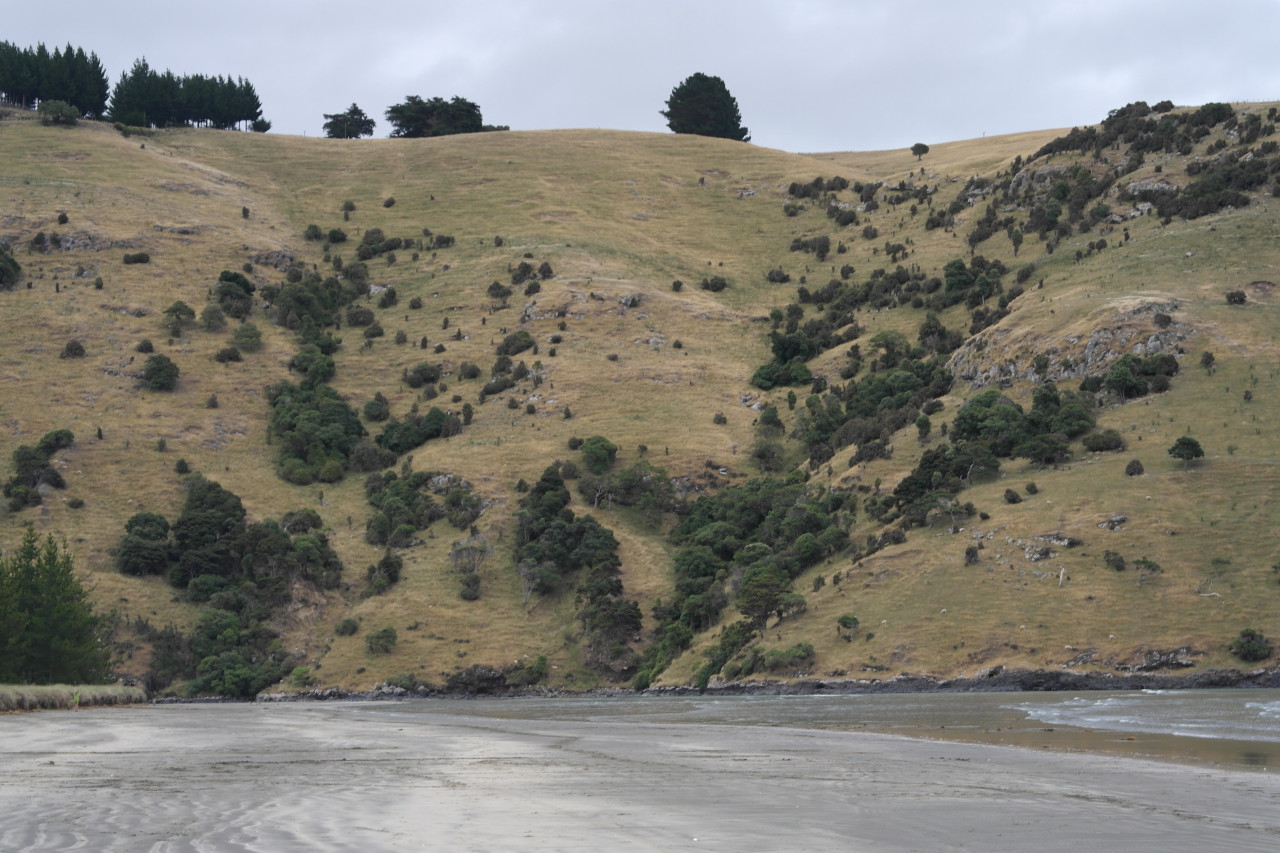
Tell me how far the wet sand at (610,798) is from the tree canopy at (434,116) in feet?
601

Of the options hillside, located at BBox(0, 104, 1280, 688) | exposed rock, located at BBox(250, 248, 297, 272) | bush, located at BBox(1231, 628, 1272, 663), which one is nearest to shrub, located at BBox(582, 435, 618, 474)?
hillside, located at BBox(0, 104, 1280, 688)

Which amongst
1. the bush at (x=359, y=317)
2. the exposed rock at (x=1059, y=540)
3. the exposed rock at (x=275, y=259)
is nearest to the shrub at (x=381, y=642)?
the exposed rock at (x=1059, y=540)

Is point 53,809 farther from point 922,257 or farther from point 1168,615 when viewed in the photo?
point 922,257

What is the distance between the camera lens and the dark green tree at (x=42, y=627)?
44.7 metres

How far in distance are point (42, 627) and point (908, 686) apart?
38.0m

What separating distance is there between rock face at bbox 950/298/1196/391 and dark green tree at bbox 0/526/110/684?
59783 mm

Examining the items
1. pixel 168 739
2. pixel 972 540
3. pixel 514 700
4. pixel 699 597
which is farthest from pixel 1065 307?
pixel 168 739

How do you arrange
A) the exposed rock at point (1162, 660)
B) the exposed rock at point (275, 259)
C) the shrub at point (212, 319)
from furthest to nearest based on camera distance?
the exposed rock at point (275, 259)
the shrub at point (212, 319)
the exposed rock at point (1162, 660)

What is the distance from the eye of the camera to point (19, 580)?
159ft

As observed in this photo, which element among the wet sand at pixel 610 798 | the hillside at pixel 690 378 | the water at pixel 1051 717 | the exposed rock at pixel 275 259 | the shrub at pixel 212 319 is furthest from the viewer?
the exposed rock at pixel 275 259

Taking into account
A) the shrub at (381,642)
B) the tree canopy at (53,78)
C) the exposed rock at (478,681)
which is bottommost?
the exposed rock at (478,681)

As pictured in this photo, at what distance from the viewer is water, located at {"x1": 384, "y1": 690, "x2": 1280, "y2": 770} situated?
2186 centimetres

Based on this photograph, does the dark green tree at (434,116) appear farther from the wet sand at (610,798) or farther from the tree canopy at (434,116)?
the wet sand at (610,798)

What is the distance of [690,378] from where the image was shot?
4124 inches
